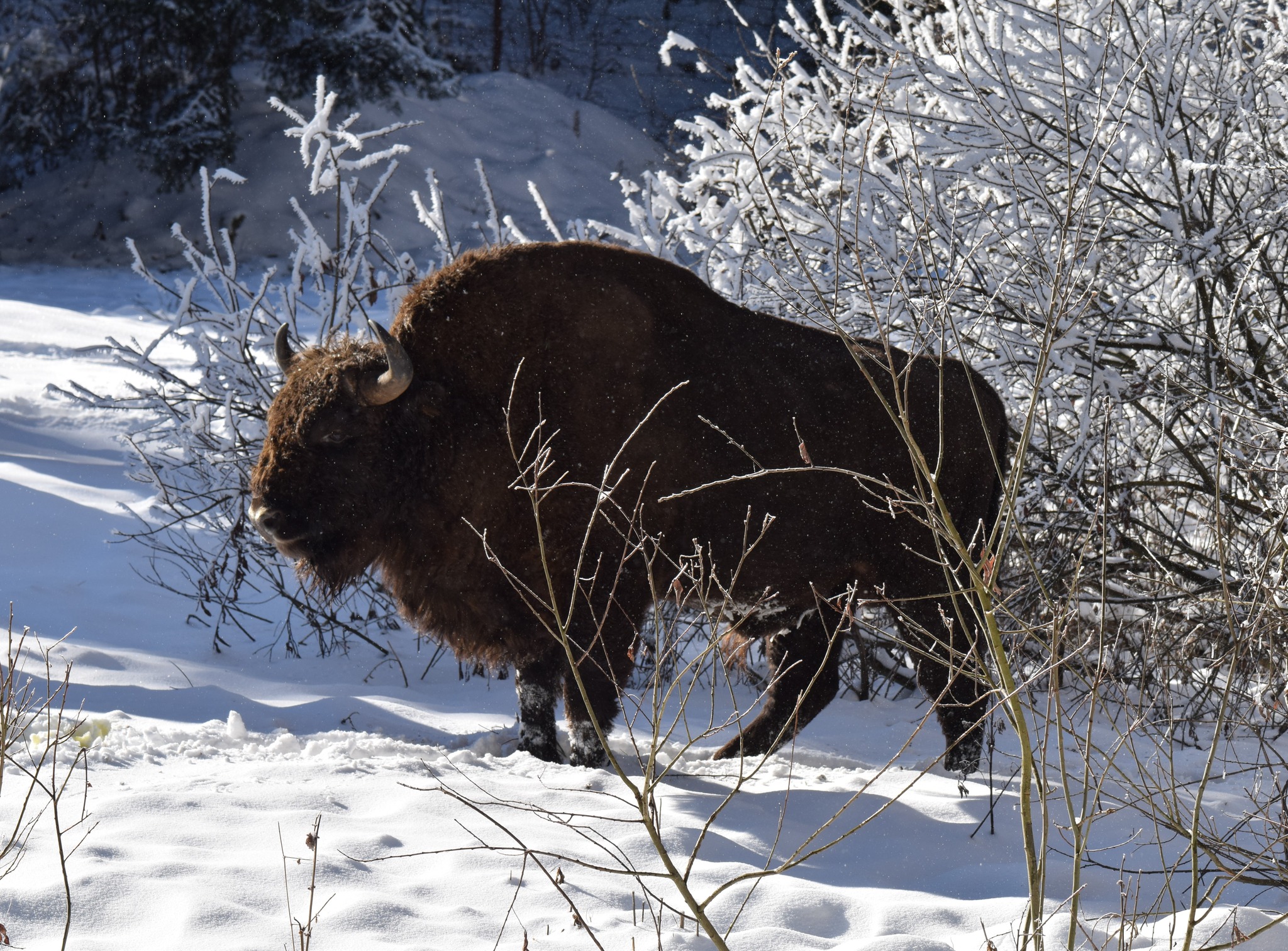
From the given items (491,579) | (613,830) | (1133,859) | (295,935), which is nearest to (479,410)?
(491,579)

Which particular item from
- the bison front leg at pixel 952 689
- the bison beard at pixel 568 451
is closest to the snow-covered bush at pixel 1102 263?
the bison front leg at pixel 952 689

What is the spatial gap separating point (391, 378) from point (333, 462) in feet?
1.23

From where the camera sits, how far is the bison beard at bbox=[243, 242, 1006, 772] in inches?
166

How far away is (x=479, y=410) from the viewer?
431 centimetres

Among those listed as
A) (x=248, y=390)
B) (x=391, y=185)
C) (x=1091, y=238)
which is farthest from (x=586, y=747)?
(x=391, y=185)

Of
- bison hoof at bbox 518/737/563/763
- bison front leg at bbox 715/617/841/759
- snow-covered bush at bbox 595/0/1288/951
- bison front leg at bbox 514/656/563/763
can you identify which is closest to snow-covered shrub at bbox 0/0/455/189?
snow-covered bush at bbox 595/0/1288/951

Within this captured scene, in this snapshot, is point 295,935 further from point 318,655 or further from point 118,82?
point 118,82

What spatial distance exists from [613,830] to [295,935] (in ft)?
3.20

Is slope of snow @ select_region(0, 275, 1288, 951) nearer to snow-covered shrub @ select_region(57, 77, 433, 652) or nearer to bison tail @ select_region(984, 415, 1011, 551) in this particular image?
snow-covered shrub @ select_region(57, 77, 433, 652)

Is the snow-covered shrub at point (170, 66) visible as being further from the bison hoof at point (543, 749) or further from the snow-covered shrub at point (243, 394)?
the bison hoof at point (543, 749)

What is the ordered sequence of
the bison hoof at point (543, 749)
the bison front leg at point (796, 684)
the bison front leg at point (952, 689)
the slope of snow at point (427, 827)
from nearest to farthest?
the slope of snow at point (427, 827), the bison hoof at point (543, 749), the bison front leg at point (952, 689), the bison front leg at point (796, 684)

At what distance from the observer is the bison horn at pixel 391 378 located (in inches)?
160

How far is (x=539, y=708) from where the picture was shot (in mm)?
4398

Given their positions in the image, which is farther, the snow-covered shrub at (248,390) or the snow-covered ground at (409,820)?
the snow-covered shrub at (248,390)
